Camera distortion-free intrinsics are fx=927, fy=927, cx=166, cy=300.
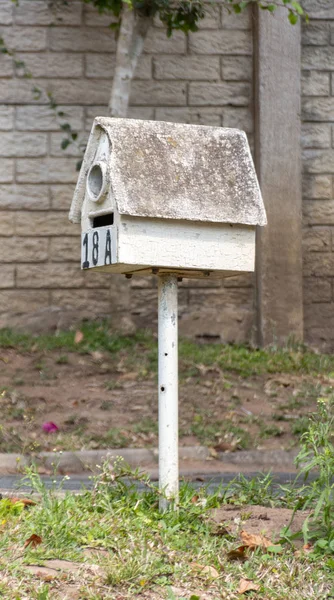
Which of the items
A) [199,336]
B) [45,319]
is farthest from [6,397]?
[199,336]

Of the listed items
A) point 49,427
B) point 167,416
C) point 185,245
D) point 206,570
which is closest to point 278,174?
point 49,427

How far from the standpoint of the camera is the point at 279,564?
369 centimetres

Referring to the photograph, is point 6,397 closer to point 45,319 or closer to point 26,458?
point 26,458

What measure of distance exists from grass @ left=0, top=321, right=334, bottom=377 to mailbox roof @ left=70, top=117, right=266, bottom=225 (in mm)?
A: 4077

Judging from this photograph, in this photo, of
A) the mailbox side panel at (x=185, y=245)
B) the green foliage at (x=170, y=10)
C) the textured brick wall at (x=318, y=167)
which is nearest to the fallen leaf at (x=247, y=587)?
the mailbox side panel at (x=185, y=245)

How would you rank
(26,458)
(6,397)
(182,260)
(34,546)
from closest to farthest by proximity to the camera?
(34,546)
(182,260)
(26,458)
(6,397)

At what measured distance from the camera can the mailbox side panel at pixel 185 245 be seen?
4.10 metres

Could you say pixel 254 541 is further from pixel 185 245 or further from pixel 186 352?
pixel 186 352

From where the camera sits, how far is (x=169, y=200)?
4.17 meters

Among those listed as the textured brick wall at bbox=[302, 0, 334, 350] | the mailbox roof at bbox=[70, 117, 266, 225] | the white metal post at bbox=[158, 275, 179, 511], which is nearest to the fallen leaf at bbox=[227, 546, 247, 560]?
the white metal post at bbox=[158, 275, 179, 511]

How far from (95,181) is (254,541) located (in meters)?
1.85

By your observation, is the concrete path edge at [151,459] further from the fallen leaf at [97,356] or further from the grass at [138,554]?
the grass at [138,554]

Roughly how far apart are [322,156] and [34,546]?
7.25 m

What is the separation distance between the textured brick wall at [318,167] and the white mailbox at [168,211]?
5.67 meters
